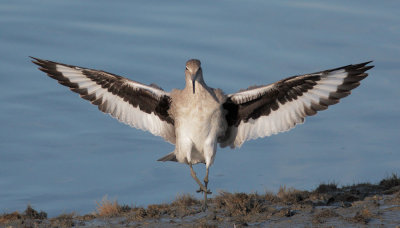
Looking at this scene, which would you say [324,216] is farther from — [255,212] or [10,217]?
[10,217]

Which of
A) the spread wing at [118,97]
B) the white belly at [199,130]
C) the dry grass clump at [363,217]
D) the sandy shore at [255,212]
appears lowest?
the dry grass clump at [363,217]

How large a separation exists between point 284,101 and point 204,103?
135cm

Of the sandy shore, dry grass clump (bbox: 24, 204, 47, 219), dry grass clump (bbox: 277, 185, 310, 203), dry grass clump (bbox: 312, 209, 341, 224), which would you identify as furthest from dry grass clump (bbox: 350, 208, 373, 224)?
dry grass clump (bbox: 24, 204, 47, 219)

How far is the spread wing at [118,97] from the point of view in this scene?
11734 millimetres

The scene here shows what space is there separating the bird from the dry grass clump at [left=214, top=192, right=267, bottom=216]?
432mm

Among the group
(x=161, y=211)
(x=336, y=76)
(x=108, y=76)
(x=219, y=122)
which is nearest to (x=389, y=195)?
(x=336, y=76)

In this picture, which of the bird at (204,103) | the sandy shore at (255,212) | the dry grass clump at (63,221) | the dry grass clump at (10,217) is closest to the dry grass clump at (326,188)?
the sandy shore at (255,212)

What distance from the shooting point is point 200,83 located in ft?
36.7

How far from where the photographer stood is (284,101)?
1138cm

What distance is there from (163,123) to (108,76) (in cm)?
121

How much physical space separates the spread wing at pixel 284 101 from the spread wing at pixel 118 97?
1.11 m

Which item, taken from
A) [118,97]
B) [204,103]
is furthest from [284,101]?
[118,97]

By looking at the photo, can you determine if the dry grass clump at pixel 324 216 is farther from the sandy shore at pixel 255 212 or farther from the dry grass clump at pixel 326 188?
the dry grass clump at pixel 326 188

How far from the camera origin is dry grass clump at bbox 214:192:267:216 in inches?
416
